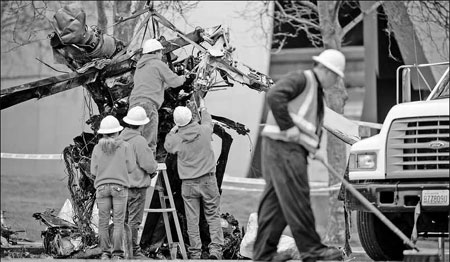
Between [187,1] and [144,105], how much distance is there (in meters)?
10.6

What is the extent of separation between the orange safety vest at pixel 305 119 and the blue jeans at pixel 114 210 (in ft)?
13.2

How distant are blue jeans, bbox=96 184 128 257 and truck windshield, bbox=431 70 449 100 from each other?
389cm

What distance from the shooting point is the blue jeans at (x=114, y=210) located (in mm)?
13883

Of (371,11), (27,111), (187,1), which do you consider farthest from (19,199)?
(371,11)

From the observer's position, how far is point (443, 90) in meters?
13.2

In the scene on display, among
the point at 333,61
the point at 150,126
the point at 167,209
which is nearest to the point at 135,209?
the point at 167,209

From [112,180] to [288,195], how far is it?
4.22m

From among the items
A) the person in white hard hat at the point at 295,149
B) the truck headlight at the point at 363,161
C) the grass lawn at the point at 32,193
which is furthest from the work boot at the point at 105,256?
the grass lawn at the point at 32,193

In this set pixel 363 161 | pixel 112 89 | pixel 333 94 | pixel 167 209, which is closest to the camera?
pixel 363 161

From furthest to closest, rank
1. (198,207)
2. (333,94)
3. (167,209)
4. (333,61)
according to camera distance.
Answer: (333,94)
(167,209)
(198,207)
(333,61)

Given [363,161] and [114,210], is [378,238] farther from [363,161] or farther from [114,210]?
[114,210]

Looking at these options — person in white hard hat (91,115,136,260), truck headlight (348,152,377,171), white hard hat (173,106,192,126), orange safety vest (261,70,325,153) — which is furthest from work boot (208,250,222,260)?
orange safety vest (261,70,325,153)

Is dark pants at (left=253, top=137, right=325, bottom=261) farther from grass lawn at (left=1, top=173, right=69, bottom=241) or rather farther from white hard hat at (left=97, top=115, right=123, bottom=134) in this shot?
grass lawn at (left=1, top=173, right=69, bottom=241)

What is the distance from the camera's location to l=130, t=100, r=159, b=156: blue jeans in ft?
48.5
